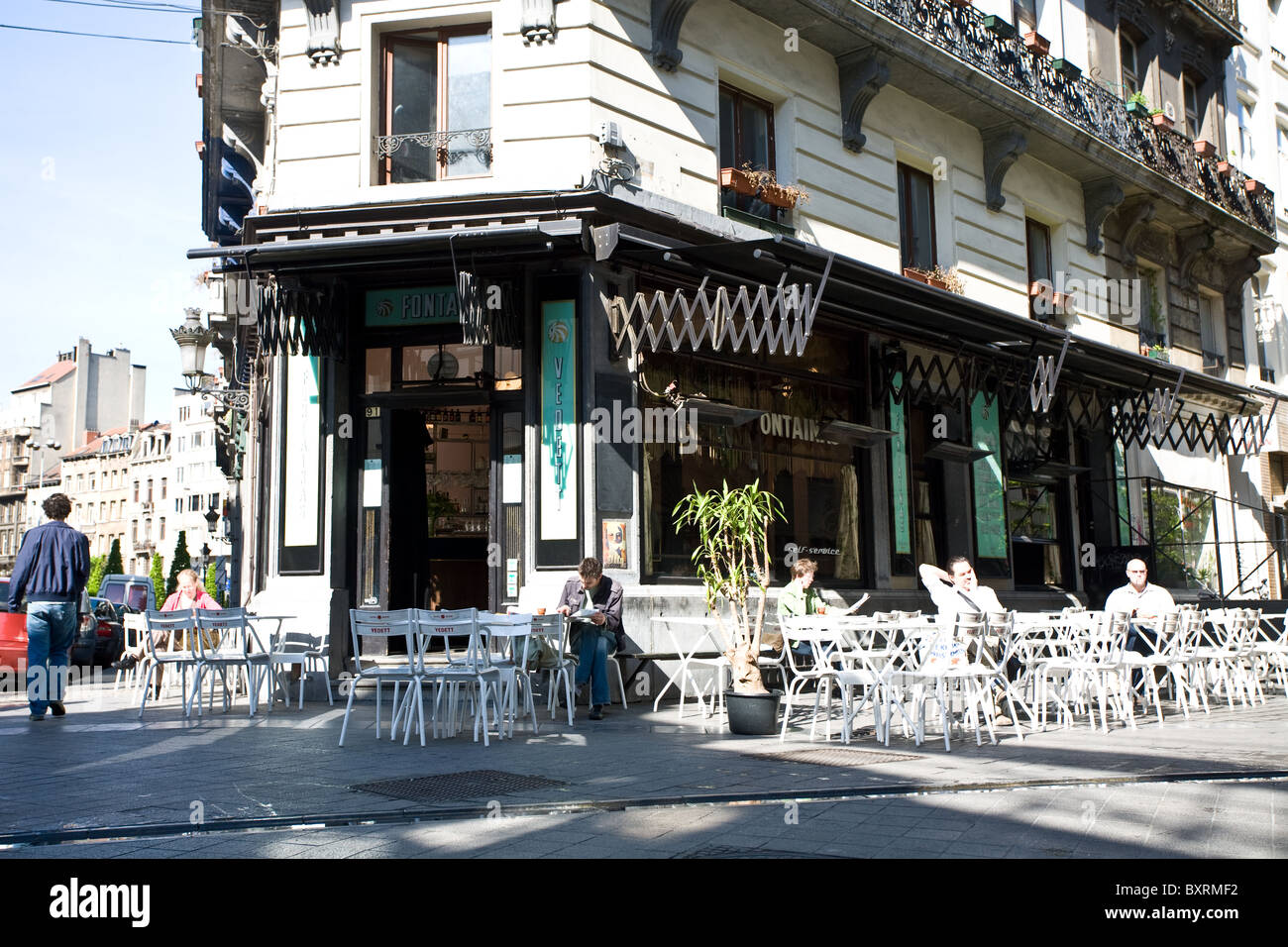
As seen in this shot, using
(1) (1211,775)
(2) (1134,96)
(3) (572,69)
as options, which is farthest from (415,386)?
(2) (1134,96)

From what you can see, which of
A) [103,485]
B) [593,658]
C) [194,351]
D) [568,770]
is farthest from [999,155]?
[103,485]

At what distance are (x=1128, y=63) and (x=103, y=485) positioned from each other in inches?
3633

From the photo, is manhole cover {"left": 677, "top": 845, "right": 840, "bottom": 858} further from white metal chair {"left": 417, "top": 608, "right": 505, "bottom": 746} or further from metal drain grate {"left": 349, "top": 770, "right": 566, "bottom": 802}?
white metal chair {"left": 417, "top": 608, "right": 505, "bottom": 746}

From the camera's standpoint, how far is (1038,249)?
64.2ft

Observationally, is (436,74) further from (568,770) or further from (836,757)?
(836,757)

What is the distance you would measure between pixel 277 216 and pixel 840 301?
257 inches

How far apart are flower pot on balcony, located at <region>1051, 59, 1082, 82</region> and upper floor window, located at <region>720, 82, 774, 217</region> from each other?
612 cm

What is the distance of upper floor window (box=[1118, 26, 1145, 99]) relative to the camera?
21.3 meters

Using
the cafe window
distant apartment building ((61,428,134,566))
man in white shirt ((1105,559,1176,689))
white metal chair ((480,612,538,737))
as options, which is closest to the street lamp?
the cafe window

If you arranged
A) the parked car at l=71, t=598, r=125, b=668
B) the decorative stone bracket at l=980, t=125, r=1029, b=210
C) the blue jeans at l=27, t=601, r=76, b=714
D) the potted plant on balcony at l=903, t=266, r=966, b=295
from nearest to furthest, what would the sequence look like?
the blue jeans at l=27, t=601, r=76, b=714, the potted plant on balcony at l=903, t=266, r=966, b=295, the decorative stone bracket at l=980, t=125, r=1029, b=210, the parked car at l=71, t=598, r=125, b=668

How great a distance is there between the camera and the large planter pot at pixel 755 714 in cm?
933

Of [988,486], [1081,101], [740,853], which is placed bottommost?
[740,853]

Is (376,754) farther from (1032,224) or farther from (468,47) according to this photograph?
(1032,224)

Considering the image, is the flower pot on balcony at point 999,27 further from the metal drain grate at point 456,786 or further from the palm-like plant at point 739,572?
the metal drain grate at point 456,786
